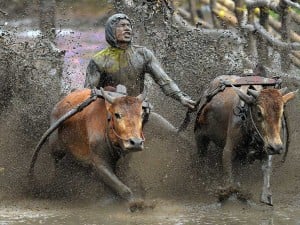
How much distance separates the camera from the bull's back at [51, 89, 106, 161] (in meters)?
11.2

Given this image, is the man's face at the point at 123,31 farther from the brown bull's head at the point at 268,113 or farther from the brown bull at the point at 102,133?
the brown bull's head at the point at 268,113

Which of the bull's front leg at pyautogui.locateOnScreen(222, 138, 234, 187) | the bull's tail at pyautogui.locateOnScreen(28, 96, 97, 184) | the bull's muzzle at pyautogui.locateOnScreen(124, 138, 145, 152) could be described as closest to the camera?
the bull's muzzle at pyautogui.locateOnScreen(124, 138, 145, 152)

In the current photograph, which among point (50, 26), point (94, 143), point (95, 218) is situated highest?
point (50, 26)

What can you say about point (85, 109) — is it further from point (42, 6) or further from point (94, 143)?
point (42, 6)

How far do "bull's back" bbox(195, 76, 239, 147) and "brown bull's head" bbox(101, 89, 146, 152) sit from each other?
1.37 metres

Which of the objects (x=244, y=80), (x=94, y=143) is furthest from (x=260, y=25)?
(x=94, y=143)

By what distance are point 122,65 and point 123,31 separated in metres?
0.38

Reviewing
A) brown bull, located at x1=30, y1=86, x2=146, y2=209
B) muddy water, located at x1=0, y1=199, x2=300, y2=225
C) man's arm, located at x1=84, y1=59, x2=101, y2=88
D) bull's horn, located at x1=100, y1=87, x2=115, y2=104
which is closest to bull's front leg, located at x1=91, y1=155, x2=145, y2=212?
brown bull, located at x1=30, y1=86, x2=146, y2=209

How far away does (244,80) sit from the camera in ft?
38.0

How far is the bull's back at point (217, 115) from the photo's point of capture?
1179cm

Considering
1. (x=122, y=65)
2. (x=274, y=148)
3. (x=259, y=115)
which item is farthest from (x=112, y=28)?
(x=274, y=148)

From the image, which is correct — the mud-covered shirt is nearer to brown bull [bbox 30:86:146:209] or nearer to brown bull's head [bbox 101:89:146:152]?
brown bull [bbox 30:86:146:209]

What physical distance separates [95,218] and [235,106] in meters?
1.98

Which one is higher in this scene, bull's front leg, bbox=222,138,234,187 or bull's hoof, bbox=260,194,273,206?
bull's front leg, bbox=222,138,234,187
